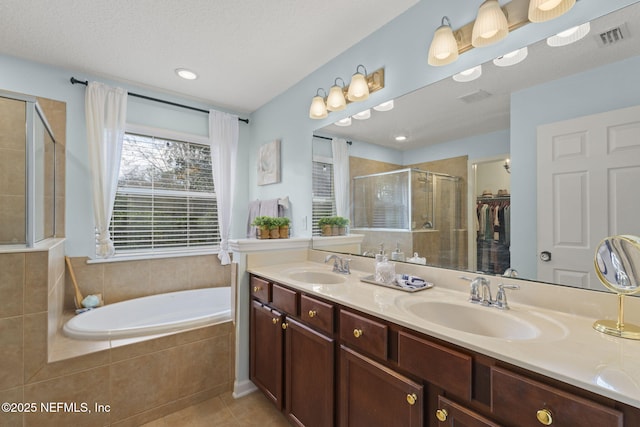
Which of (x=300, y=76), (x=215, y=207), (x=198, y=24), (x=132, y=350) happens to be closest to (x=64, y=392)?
(x=132, y=350)

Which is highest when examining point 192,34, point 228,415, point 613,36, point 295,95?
point 192,34

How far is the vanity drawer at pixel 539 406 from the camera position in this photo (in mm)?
630

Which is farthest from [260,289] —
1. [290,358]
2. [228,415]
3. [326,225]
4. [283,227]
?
[228,415]

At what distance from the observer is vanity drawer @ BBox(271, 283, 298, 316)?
160cm

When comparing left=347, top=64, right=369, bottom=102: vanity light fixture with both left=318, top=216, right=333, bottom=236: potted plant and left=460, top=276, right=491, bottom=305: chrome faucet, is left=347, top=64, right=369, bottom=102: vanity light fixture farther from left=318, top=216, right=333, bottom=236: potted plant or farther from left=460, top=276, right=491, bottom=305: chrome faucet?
left=460, top=276, right=491, bottom=305: chrome faucet

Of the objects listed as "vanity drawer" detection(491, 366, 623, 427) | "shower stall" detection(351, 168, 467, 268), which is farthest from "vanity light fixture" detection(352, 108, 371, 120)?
"vanity drawer" detection(491, 366, 623, 427)

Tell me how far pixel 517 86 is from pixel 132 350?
2.58m

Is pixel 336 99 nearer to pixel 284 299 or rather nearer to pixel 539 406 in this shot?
pixel 284 299

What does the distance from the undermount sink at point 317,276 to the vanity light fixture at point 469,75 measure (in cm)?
130

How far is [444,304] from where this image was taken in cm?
125

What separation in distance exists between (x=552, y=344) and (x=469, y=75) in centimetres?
123

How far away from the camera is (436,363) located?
3.05 feet

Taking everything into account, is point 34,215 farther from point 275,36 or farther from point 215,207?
point 275,36

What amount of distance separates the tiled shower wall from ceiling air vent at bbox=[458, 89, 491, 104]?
7.11 feet
